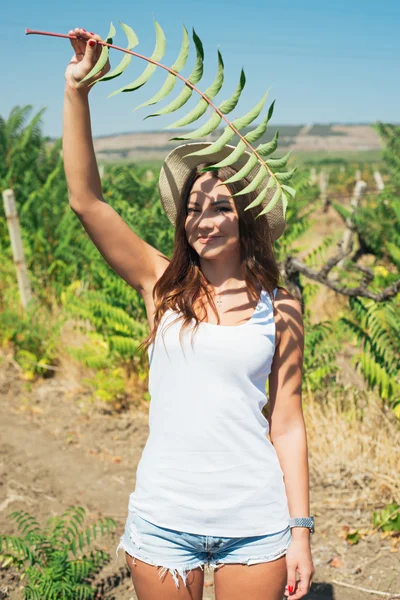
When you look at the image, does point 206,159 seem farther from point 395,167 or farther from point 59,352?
point 395,167

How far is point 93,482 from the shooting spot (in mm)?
4285

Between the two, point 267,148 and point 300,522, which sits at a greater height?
point 267,148

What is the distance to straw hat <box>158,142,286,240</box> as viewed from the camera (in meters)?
1.90

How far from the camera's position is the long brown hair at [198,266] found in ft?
6.12

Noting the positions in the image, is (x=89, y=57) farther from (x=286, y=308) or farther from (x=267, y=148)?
(x=286, y=308)

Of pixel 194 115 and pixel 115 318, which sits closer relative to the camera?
pixel 194 115

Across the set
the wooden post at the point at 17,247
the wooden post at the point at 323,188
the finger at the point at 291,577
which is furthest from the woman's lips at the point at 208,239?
the wooden post at the point at 323,188

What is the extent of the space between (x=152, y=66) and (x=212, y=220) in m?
0.51

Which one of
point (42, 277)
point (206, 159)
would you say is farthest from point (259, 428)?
point (42, 277)

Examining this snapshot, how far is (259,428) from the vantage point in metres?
1.74

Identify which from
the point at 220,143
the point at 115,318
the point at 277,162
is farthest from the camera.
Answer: the point at 115,318

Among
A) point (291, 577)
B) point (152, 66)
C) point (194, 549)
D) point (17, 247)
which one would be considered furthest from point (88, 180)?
point (17, 247)

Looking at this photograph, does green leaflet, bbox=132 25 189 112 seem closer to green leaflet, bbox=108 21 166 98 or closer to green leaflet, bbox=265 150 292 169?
green leaflet, bbox=108 21 166 98

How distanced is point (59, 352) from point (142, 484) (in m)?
4.41
